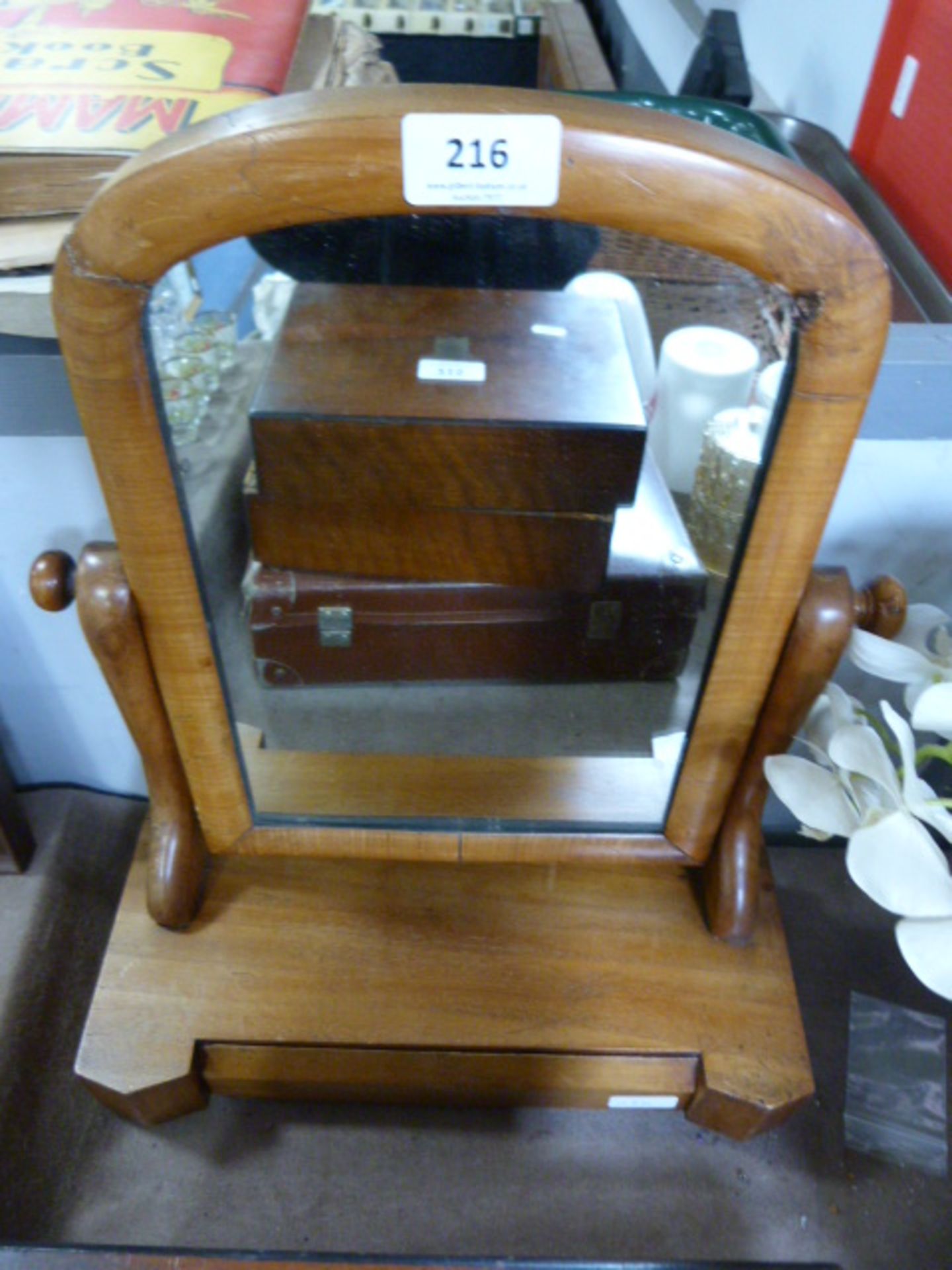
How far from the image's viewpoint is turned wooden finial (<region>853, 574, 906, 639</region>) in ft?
1.69

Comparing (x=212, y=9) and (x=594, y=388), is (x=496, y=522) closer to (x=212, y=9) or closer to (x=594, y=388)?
(x=594, y=388)

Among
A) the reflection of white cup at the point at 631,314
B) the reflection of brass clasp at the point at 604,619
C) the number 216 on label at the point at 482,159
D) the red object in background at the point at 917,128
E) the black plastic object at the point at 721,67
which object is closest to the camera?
the number 216 on label at the point at 482,159

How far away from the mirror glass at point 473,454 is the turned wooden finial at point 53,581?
3.2 inches

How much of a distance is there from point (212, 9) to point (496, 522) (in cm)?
41

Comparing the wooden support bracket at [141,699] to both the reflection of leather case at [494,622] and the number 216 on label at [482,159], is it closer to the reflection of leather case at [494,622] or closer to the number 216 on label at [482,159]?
the reflection of leather case at [494,622]

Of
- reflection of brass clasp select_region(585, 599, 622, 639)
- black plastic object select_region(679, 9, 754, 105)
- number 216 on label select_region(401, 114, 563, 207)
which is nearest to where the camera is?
number 216 on label select_region(401, 114, 563, 207)

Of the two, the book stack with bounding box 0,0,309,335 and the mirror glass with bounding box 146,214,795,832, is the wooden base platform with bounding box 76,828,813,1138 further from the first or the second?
the book stack with bounding box 0,0,309,335

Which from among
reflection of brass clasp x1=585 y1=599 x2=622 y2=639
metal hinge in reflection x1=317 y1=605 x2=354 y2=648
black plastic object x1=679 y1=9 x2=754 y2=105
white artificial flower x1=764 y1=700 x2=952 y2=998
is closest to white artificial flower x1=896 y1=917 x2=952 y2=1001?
white artificial flower x1=764 y1=700 x2=952 y2=998

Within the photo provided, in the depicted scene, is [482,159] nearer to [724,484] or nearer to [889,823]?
[724,484]

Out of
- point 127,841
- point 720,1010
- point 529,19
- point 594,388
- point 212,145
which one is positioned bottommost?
point 127,841

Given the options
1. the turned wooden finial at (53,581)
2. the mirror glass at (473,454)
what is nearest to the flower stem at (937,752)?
the mirror glass at (473,454)

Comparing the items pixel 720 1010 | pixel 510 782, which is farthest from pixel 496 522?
pixel 720 1010

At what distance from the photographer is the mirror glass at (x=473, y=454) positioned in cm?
43

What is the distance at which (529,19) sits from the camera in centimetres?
157
